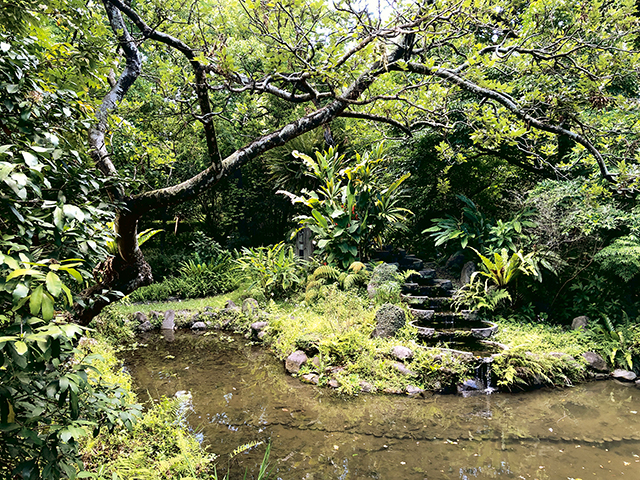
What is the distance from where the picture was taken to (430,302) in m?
6.01

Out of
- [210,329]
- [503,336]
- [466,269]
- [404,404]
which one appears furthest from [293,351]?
[466,269]

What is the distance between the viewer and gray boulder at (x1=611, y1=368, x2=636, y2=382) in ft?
15.0

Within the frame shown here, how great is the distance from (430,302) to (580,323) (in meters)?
2.19

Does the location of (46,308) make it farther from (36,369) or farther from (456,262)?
(456,262)

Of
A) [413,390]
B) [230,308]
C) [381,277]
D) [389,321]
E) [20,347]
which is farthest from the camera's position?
[230,308]

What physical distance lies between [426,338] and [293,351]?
6.44 feet

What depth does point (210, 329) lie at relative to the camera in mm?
7020

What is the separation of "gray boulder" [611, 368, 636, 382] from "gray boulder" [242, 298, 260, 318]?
18.3 ft

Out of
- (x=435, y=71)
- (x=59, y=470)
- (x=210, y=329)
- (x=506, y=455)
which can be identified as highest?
(x=435, y=71)

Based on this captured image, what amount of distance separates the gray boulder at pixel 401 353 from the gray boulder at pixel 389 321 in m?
0.40

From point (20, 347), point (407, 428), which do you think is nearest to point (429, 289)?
point (407, 428)

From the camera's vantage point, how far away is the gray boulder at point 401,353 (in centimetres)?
460

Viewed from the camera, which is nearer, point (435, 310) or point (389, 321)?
point (389, 321)

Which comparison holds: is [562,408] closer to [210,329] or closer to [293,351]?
[293,351]
